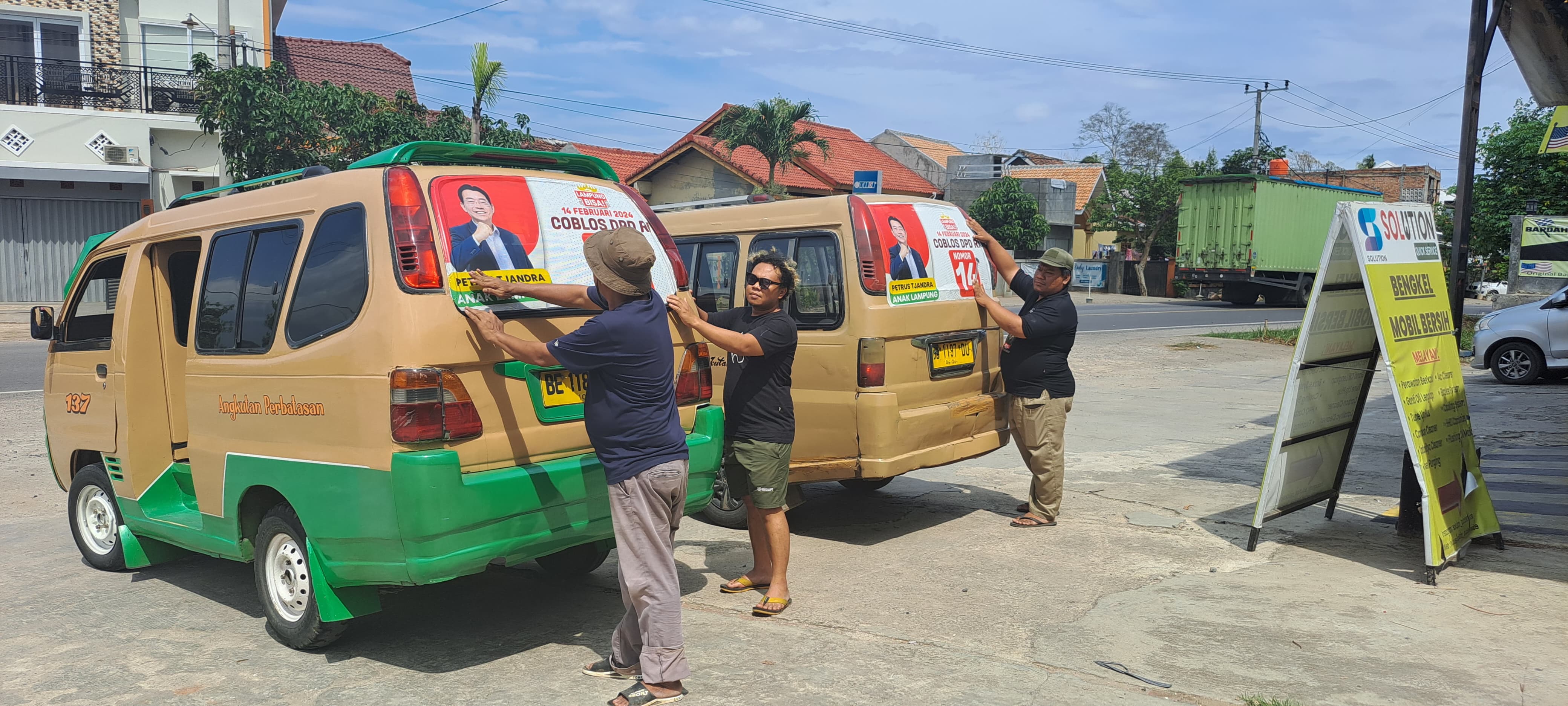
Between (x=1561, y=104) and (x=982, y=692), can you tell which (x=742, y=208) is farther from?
(x=1561, y=104)

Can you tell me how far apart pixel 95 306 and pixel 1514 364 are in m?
16.4

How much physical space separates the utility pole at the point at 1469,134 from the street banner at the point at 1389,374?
0.36 meters

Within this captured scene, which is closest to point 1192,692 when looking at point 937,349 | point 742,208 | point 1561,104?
point 937,349

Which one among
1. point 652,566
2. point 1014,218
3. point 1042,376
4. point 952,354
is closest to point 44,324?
point 652,566

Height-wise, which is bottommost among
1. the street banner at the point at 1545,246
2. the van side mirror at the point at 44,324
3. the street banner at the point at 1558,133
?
Answer: the van side mirror at the point at 44,324

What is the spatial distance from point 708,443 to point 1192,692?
7.44 ft

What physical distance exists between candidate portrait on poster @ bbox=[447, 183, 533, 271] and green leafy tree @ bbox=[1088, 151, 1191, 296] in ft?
147

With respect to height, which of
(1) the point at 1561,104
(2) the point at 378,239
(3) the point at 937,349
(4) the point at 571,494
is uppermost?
(1) the point at 1561,104

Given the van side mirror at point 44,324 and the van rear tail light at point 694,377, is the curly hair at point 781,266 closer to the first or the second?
the van rear tail light at point 694,377

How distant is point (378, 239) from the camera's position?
4.11m

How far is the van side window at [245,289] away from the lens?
4.51 metres

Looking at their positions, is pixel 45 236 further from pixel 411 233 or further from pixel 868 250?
pixel 411 233

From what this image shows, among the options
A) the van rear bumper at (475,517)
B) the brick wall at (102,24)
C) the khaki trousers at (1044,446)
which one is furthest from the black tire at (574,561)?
the brick wall at (102,24)

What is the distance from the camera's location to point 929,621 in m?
4.91
